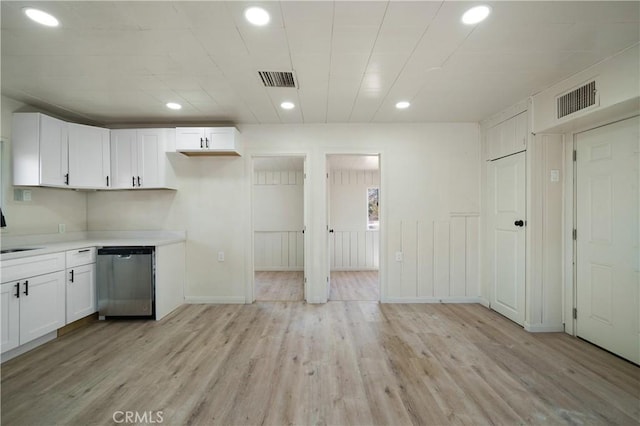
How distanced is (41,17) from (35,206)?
2.37 meters

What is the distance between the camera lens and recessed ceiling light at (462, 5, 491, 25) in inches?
64.9

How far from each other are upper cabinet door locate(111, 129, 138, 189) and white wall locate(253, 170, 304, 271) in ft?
9.74

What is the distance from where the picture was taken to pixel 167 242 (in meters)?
3.36

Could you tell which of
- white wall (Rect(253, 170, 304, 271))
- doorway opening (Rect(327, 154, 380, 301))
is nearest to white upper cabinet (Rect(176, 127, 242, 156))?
white wall (Rect(253, 170, 304, 271))

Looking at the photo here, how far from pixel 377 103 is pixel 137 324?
3783 millimetres

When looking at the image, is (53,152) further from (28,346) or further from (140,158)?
(28,346)

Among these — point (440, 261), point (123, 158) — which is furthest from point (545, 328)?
point (123, 158)

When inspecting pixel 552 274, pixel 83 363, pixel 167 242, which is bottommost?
pixel 83 363

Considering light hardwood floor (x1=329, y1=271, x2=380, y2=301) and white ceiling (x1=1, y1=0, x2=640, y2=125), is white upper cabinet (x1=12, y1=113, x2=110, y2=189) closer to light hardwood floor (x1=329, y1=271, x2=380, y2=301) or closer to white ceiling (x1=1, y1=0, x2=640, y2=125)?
white ceiling (x1=1, y1=0, x2=640, y2=125)

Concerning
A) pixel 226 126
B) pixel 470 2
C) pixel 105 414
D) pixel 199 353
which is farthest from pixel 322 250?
pixel 470 2

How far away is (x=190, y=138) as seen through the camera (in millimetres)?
3461

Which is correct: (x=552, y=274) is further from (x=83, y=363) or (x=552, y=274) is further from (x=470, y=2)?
(x=83, y=363)

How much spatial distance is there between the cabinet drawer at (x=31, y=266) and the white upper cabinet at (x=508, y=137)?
509 cm

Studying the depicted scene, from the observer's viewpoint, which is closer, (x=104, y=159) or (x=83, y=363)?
(x=83, y=363)
